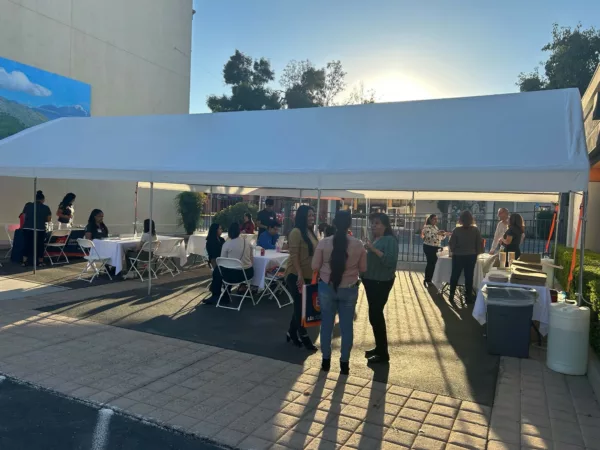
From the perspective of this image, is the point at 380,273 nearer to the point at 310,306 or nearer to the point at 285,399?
the point at 310,306

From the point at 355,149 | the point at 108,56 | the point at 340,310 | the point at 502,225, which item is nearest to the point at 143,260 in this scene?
the point at 355,149

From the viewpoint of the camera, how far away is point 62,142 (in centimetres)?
850

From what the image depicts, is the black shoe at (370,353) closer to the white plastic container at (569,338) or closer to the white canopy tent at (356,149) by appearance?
the white plastic container at (569,338)

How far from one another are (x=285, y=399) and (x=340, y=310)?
97 cm

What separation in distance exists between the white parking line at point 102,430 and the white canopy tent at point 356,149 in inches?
134

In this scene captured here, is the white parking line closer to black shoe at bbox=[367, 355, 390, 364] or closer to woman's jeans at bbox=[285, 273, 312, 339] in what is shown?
woman's jeans at bbox=[285, 273, 312, 339]

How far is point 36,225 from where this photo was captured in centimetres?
940

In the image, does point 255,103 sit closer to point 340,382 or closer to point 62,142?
point 62,142

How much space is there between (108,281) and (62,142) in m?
2.70

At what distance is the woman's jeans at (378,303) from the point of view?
4656 millimetres

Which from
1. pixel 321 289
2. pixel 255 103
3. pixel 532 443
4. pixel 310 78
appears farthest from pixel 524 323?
pixel 310 78

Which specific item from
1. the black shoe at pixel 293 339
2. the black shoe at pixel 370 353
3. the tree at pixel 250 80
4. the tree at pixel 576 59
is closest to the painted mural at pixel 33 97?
the black shoe at pixel 293 339

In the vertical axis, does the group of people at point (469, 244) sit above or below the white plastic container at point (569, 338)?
above

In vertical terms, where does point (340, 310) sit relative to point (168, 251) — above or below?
above
